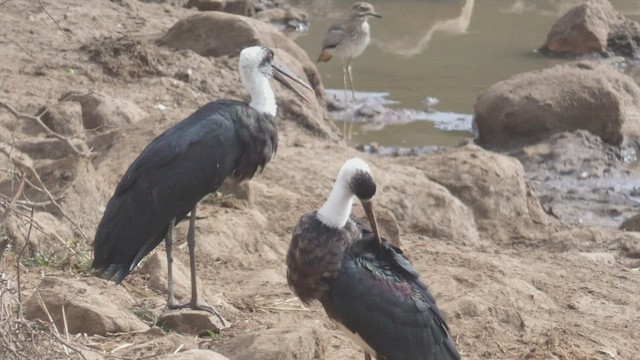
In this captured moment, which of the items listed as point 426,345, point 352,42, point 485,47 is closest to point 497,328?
point 426,345

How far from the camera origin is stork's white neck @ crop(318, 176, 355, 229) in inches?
214

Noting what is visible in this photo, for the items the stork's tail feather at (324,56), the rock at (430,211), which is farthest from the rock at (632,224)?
the stork's tail feather at (324,56)

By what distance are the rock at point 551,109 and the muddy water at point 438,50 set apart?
23.2 inches

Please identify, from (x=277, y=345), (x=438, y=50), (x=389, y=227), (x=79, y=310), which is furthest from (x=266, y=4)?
(x=277, y=345)

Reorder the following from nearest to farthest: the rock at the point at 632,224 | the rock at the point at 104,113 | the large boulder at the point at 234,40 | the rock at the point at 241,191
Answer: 1. the rock at the point at 241,191
2. the rock at the point at 104,113
3. the rock at the point at 632,224
4. the large boulder at the point at 234,40

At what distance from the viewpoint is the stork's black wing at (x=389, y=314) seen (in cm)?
527

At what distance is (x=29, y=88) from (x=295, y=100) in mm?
2395

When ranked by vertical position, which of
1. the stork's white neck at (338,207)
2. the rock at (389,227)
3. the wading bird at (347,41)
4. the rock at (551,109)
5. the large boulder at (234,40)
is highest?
the stork's white neck at (338,207)

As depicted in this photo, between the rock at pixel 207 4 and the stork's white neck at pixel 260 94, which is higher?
the stork's white neck at pixel 260 94

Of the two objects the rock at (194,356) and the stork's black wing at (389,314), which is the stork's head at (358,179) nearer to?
the stork's black wing at (389,314)

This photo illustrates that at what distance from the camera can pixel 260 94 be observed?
22.5ft

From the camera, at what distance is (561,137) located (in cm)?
1284

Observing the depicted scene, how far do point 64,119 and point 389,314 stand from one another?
14.5 ft

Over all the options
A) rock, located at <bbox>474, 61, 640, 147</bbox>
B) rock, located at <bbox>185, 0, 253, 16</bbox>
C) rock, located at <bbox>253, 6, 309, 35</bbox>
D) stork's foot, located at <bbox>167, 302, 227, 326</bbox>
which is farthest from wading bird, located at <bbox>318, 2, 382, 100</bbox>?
stork's foot, located at <bbox>167, 302, 227, 326</bbox>
